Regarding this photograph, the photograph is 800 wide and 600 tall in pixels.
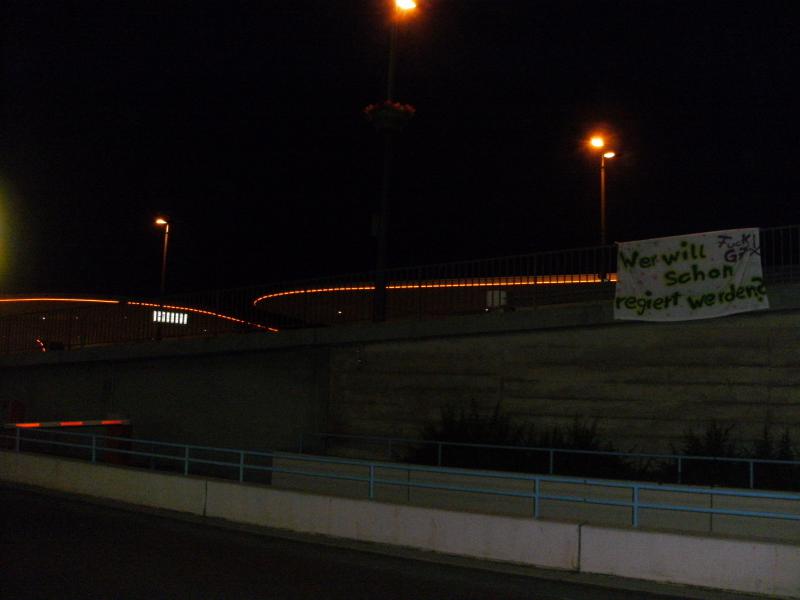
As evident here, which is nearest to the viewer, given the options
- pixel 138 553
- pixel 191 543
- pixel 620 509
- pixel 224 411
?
pixel 138 553

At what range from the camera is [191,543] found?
31.4 feet

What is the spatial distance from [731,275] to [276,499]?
9443 millimetres

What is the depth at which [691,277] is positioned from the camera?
1489 cm

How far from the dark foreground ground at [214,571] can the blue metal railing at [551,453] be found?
5.14 meters

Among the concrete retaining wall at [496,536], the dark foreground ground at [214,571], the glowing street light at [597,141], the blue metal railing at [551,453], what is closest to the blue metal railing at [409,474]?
the concrete retaining wall at [496,536]

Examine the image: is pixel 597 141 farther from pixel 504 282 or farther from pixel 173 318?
pixel 173 318

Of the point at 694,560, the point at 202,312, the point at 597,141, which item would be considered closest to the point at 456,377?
the point at 597,141

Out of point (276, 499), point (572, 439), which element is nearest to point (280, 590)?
point (276, 499)

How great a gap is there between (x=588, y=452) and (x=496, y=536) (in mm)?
5666

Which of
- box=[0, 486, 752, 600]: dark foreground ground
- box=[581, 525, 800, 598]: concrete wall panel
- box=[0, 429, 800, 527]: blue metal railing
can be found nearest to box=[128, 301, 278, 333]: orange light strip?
box=[0, 429, 800, 527]: blue metal railing

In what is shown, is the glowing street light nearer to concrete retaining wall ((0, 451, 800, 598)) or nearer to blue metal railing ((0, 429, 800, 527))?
blue metal railing ((0, 429, 800, 527))

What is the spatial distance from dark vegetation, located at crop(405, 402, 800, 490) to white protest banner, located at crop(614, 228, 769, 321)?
7.39ft

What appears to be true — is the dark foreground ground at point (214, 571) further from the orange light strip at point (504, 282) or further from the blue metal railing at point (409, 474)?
the orange light strip at point (504, 282)

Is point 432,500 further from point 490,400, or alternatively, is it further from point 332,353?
point 332,353
